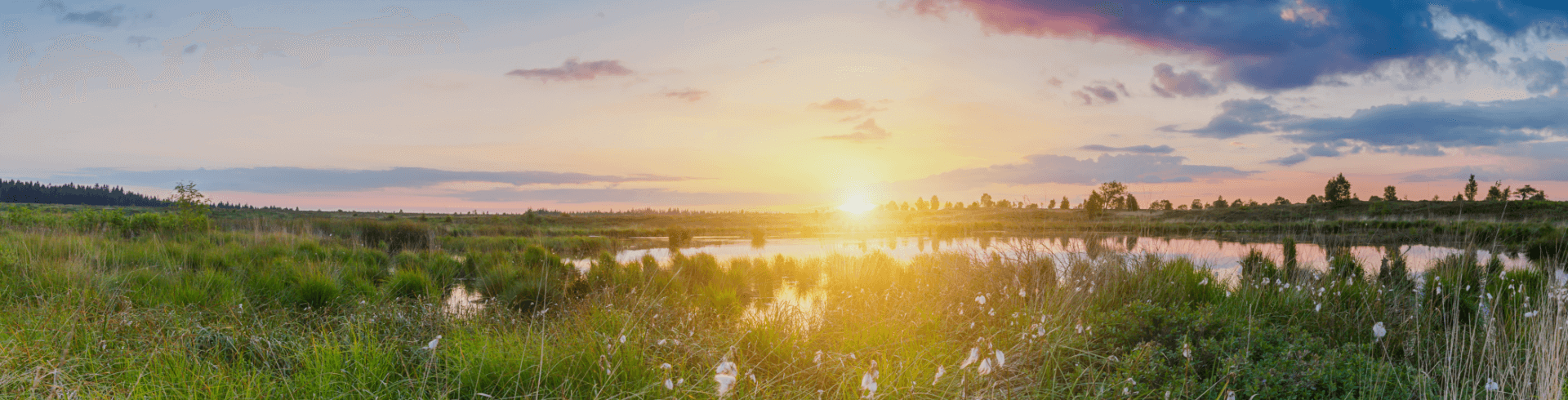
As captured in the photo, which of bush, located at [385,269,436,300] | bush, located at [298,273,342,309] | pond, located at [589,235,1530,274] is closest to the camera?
bush, located at [298,273,342,309]

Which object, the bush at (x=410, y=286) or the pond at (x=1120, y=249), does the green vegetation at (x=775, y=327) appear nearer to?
the bush at (x=410, y=286)

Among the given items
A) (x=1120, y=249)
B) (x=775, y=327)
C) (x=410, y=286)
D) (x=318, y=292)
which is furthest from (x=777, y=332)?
(x=410, y=286)

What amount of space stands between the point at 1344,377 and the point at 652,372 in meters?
3.90

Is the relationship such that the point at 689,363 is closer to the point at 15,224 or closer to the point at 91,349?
the point at 91,349

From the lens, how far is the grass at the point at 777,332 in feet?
11.5

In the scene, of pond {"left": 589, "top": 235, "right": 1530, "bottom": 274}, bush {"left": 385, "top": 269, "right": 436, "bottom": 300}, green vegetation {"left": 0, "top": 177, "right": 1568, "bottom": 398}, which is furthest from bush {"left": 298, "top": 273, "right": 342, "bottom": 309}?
pond {"left": 589, "top": 235, "right": 1530, "bottom": 274}

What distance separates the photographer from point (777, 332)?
4.92 metres

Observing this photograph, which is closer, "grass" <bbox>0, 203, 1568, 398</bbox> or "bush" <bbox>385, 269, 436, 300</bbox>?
"grass" <bbox>0, 203, 1568, 398</bbox>

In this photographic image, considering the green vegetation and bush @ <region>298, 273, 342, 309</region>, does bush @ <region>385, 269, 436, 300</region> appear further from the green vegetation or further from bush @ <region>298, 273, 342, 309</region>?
bush @ <region>298, 273, 342, 309</region>

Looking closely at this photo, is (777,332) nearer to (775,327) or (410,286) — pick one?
(775,327)

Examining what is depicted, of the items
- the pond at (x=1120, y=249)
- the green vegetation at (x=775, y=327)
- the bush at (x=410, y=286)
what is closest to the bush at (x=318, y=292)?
the green vegetation at (x=775, y=327)

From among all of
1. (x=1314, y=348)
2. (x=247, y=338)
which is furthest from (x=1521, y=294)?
(x=247, y=338)

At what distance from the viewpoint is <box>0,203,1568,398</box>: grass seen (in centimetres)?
350

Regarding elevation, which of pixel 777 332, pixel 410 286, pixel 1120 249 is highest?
pixel 1120 249
